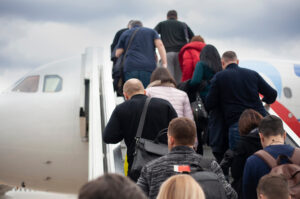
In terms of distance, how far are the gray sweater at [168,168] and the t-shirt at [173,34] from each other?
4.99 m

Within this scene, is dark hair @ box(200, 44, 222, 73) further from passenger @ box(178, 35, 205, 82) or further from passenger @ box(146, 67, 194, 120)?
passenger @ box(146, 67, 194, 120)

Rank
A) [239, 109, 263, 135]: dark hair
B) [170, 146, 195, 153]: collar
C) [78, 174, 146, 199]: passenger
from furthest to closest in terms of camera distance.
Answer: [239, 109, 263, 135]: dark hair
[170, 146, 195, 153]: collar
[78, 174, 146, 199]: passenger

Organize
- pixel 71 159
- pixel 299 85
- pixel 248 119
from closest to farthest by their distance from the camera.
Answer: pixel 248 119 → pixel 71 159 → pixel 299 85

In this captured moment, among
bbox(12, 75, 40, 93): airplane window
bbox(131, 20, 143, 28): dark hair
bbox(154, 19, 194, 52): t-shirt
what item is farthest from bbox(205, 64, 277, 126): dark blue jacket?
bbox(12, 75, 40, 93): airplane window

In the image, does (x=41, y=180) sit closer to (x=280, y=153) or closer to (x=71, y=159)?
(x=71, y=159)

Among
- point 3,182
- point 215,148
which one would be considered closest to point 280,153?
point 215,148

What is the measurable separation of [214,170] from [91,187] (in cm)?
203

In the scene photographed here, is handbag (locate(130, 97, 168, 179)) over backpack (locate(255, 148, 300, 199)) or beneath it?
over

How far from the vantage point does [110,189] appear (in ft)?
5.35

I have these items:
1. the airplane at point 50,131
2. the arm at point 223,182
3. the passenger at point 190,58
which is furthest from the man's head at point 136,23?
the arm at point 223,182

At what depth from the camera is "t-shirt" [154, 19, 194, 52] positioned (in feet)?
27.4

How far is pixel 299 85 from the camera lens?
11.2 metres

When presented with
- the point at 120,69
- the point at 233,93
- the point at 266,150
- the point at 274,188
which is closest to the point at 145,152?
the point at 266,150

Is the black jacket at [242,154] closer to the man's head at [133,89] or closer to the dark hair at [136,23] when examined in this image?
the man's head at [133,89]
